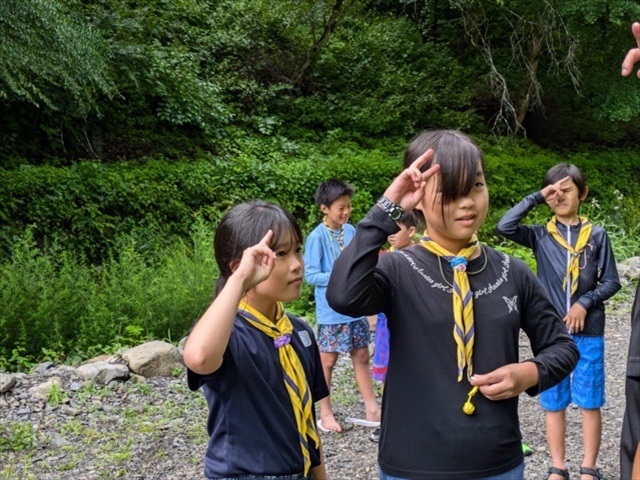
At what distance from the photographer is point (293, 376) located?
243cm

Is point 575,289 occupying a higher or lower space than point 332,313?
higher

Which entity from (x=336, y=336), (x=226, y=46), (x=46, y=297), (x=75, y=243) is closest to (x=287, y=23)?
(x=226, y=46)

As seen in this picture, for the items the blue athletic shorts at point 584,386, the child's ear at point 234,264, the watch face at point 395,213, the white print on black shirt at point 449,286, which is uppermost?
the watch face at point 395,213

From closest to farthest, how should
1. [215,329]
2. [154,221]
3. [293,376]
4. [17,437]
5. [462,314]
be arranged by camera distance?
[215,329]
[462,314]
[293,376]
[17,437]
[154,221]

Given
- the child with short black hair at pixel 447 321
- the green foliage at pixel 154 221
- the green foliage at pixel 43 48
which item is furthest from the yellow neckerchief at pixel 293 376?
the green foliage at pixel 43 48

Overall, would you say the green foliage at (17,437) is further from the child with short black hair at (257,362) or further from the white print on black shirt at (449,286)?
the white print on black shirt at (449,286)

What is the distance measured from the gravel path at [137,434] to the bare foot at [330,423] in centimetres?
5

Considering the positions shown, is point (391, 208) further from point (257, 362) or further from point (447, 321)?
point (257, 362)

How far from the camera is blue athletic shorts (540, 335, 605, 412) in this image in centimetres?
417

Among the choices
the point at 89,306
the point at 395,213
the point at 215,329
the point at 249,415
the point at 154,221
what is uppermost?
the point at 154,221

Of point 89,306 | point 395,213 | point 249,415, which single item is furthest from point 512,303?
point 89,306

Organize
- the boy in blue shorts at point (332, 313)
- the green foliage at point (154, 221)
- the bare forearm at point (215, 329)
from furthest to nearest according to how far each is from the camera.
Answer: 1. the green foliage at point (154, 221)
2. the boy in blue shorts at point (332, 313)
3. the bare forearm at point (215, 329)

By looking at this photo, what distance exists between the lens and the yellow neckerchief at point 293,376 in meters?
2.41

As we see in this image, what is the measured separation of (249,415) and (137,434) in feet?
10.4
